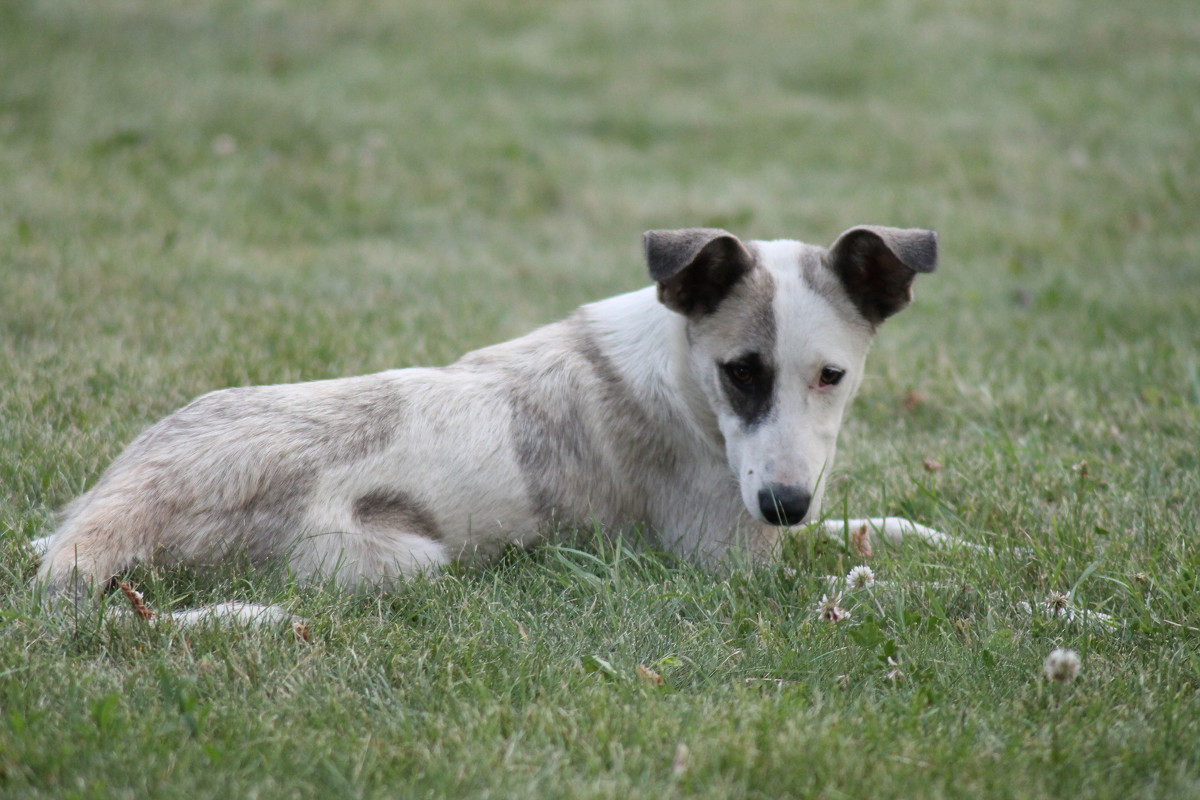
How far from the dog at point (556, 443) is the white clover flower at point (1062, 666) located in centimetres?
83

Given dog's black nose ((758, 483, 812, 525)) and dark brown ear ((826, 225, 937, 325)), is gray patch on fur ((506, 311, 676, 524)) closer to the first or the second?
dog's black nose ((758, 483, 812, 525))

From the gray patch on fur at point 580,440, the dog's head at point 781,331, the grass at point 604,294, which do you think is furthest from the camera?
the gray patch on fur at point 580,440

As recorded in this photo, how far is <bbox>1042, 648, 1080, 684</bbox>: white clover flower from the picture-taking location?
3.09 m

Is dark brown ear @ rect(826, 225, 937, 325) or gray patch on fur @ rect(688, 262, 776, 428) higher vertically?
dark brown ear @ rect(826, 225, 937, 325)

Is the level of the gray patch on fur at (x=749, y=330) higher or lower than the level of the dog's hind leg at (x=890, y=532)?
higher

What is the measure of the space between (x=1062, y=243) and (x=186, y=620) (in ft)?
25.6

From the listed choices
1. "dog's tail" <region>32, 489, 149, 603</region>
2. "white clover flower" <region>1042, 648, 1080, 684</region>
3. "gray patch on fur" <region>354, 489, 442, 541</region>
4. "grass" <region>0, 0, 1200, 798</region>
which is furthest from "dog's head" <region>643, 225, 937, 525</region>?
"dog's tail" <region>32, 489, 149, 603</region>

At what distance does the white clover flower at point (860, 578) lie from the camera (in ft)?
12.1

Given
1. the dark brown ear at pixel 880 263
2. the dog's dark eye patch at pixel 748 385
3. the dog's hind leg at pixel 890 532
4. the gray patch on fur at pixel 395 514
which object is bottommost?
the dog's hind leg at pixel 890 532

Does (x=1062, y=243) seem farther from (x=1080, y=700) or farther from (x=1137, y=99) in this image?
(x=1080, y=700)

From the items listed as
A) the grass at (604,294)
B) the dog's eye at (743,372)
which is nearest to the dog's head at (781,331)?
the dog's eye at (743,372)

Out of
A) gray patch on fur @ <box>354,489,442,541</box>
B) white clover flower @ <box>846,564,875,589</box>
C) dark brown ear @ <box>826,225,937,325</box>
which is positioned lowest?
white clover flower @ <box>846,564,875,589</box>

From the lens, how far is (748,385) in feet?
12.4

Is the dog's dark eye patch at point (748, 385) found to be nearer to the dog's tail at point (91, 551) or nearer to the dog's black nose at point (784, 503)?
the dog's black nose at point (784, 503)
